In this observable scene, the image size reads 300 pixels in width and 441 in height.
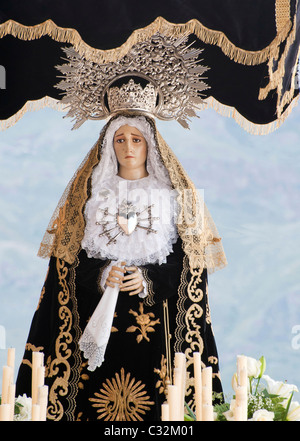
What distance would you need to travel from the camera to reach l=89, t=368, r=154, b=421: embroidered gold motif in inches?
140

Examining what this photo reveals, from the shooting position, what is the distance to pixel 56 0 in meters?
3.45

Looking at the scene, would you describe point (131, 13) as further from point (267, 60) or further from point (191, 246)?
point (191, 246)

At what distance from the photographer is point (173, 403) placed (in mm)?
1696

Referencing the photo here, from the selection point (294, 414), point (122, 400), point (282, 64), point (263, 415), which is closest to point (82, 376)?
point (122, 400)

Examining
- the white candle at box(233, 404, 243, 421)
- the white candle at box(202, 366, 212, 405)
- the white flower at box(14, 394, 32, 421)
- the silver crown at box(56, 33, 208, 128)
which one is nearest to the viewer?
the white candle at box(233, 404, 243, 421)

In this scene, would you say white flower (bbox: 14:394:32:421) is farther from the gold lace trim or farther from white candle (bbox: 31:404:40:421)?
white candle (bbox: 31:404:40:421)

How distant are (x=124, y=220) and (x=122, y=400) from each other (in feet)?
2.93

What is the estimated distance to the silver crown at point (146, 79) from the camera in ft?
13.0

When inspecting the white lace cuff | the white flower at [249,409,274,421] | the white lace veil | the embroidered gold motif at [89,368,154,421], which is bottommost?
the white flower at [249,409,274,421]

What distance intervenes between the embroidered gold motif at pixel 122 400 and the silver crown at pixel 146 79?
Answer: 1.42 metres

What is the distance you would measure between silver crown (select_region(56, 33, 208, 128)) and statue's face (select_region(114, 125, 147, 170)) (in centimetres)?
13

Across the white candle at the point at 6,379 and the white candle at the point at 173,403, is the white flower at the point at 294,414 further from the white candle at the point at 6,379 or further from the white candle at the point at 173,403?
the white candle at the point at 6,379

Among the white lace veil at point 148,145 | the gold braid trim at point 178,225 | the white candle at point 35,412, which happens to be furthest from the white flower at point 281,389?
the white lace veil at point 148,145

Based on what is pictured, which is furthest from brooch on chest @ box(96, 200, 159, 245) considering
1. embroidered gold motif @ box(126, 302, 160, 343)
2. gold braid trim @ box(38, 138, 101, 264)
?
embroidered gold motif @ box(126, 302, 160, 343)
